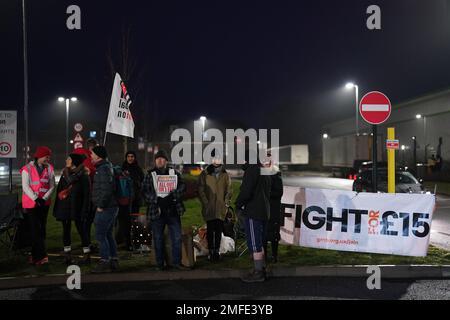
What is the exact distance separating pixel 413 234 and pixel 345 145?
33123 millimetres

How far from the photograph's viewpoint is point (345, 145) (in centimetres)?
4078

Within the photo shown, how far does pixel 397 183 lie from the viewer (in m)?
16.2

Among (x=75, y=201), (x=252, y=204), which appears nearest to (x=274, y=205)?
(x=252, y=204)

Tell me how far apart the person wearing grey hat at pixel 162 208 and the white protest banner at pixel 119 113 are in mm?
2061

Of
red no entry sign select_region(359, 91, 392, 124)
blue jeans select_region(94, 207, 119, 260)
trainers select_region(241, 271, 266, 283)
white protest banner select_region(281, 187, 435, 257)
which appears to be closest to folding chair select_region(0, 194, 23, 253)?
blue jeans select_region(94, 207, 119, 260)

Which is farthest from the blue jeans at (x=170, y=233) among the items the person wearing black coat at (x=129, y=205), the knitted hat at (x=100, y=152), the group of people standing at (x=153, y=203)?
the person wearing black coat at (x=129, y=205)

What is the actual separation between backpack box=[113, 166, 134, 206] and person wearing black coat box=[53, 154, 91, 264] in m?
0.50

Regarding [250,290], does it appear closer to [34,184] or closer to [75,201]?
[75,201]

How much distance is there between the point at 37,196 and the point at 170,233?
236 centimetres

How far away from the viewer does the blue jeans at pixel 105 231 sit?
23.8ft
